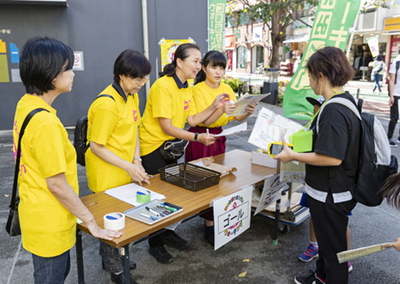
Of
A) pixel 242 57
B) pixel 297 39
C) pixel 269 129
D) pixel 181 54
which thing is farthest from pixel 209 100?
pixel 242 57

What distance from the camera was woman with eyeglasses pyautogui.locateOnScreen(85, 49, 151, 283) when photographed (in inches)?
82.1

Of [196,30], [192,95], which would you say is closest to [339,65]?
[192,95]

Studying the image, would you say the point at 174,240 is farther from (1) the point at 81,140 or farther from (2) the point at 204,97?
(2) the point at 204,97

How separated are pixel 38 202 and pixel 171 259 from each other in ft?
5.15

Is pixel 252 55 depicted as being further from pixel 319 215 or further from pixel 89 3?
pixel 319 215

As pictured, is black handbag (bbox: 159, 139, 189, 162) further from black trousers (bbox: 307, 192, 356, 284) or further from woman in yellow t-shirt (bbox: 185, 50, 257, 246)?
black trousers (bbox: 307, 192, 356, 284)

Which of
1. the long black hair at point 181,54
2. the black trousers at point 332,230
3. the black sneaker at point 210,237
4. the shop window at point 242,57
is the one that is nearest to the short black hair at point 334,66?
the black trousers at point 332,230

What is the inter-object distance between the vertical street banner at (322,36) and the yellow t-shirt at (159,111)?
2315mm

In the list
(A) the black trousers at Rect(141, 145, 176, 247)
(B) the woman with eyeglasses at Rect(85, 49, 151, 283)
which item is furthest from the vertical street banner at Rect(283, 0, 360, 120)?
(B) the woman with eyeglasses at Rect(85, 49, 151, 283)

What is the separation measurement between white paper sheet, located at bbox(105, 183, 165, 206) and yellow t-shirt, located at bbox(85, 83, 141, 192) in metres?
0.08

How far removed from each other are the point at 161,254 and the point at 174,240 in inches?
10.4

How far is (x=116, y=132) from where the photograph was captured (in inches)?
86.9

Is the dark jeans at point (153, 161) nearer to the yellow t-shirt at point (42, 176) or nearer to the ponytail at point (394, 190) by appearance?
the yellow t-shirt at point (42, 176)

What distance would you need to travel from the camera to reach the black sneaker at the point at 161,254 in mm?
2780
